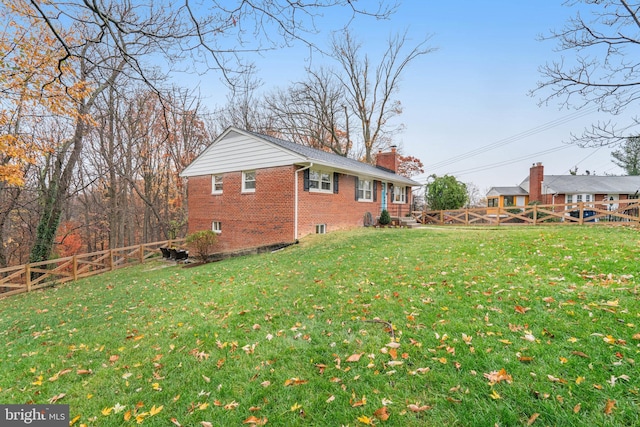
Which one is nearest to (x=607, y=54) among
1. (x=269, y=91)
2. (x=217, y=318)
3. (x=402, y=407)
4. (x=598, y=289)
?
(x=598, y=289)

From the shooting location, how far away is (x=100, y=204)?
19.5m

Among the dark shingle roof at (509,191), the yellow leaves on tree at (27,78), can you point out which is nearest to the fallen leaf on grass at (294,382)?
the yellow leaves on tree at (27,78)

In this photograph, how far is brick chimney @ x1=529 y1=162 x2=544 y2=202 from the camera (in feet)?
94.7

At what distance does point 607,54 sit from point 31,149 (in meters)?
17.3

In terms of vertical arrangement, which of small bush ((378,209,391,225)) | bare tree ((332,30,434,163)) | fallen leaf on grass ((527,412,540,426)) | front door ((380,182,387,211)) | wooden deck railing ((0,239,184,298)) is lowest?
wooden deck railing ((0,239,184,298))

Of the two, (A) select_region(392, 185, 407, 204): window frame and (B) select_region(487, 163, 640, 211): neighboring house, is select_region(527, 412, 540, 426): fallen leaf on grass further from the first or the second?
(B) select_region(487, 163, 640, 211): neighboring house

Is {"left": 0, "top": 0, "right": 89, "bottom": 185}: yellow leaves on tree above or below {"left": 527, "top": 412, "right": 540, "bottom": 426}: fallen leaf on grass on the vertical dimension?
above

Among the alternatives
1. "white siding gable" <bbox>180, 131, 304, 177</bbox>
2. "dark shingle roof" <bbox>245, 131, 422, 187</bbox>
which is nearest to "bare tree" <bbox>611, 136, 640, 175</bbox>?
"dark shingle roof" <bbox>245, 131, 422, 187</bbox>

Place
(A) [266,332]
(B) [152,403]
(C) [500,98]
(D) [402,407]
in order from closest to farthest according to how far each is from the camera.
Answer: (D) [402,407]
(B) [152,403]
(A) [266,332]
(C) [500,98]

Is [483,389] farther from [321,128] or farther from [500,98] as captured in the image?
[321,128]

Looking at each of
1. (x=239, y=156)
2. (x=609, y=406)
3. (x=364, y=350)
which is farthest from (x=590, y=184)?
(x=364, y=350)

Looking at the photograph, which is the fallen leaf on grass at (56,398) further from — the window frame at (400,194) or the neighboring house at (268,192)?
the window frame at (400,194)

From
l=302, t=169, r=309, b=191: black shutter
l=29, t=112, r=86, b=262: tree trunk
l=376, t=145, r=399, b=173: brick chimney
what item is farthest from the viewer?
l=376, t=145, r=399, b=173: brick chimney

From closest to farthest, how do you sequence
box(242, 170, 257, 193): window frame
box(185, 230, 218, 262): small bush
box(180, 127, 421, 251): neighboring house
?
box(180, 127, 421, 251): neighboring house < box(185, 230, 218, 262): small bush < box(242, 170, 257, 193): window frame
